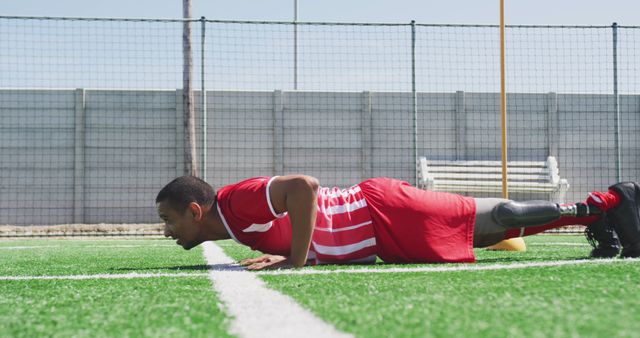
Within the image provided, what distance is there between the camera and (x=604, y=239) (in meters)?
3.44

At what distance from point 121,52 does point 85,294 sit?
7764mm

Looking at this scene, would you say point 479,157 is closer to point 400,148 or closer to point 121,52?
point 400,148

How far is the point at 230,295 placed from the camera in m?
2.15

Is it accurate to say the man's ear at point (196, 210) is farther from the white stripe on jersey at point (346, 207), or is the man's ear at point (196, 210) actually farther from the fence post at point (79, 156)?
the fence post at point (79, 156)

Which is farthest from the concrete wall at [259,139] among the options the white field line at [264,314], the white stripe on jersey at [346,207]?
the white field line at [264,314]

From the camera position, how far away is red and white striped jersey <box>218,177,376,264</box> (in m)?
3.27

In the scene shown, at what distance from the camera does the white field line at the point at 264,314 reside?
146 centimetres

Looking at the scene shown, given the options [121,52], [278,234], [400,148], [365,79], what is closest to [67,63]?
[121,52]

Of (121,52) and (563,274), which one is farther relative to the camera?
(121,52)

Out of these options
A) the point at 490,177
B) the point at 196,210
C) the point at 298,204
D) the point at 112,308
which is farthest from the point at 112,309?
the point at 490,177

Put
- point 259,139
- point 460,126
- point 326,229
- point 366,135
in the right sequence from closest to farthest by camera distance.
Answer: point 326,229
point 259,139
point 366,135
point 460,126

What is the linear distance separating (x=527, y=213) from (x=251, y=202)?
1422 mm

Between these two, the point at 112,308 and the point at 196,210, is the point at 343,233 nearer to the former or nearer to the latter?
the point at 196,210

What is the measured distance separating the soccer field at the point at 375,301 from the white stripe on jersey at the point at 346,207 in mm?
464
